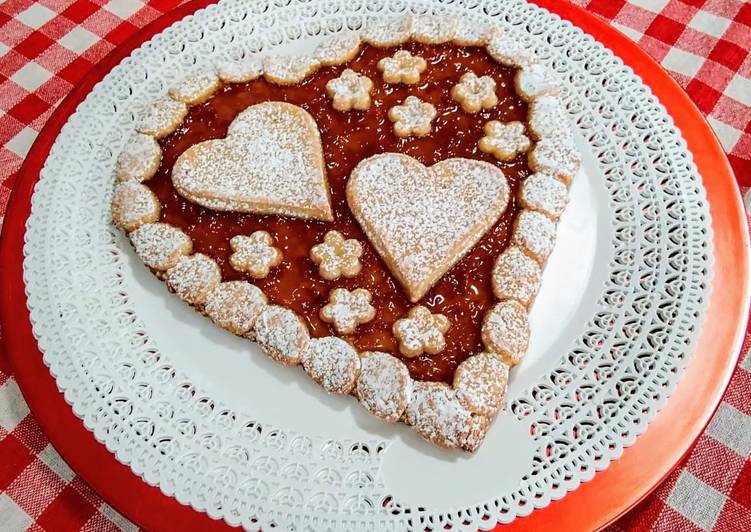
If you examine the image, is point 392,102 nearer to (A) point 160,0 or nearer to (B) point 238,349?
(B) point 238,349

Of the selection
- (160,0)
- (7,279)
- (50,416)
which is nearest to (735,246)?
(50,416)

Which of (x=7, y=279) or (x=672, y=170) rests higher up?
(x=672, y=170)

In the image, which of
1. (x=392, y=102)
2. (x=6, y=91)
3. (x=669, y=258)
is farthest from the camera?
(x=6, y=91)

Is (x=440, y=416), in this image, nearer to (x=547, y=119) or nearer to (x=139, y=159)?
(x=547, y=119)

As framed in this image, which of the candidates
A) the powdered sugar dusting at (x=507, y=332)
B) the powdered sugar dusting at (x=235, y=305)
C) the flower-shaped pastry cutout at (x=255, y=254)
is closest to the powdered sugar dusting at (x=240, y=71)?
the flower-shaped pastry cutout at (x=255, y=254)

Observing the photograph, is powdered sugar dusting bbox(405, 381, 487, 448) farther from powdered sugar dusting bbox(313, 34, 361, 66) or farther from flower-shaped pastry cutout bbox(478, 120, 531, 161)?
powdered sugar dusting bbox(313, 34, 361, 66)

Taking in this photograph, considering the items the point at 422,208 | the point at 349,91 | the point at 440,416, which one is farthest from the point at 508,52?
the point at 440,416
